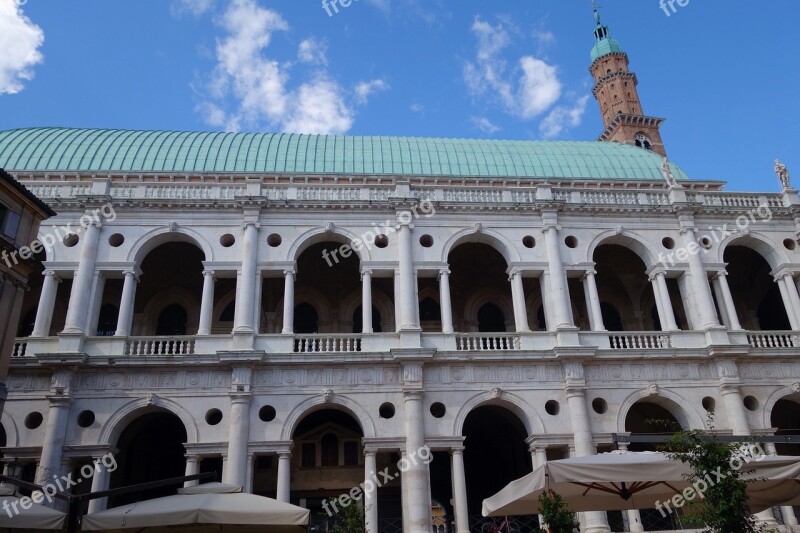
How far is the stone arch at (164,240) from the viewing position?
2478 cm

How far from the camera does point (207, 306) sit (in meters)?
24.0

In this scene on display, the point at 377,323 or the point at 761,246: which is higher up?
the point at 761,246

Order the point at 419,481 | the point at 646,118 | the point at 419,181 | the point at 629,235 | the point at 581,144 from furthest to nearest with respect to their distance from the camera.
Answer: the point at 646,118 → the point at 581,144 → the point at 419,181 → the point at 629,235 → the point at 419,481

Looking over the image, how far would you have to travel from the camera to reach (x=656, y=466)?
11.2 metres

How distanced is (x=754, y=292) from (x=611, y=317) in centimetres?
709

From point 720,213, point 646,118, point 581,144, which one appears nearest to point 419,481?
point 720,213

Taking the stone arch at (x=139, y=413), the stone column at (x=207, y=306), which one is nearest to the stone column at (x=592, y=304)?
the stone column at (x=207, y=306)

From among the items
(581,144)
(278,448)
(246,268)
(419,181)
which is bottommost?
(278,448)

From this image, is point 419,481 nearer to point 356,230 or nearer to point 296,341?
point 296,341

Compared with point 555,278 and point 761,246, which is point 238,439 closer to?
point 555,278

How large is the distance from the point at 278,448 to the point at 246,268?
682 centimetres

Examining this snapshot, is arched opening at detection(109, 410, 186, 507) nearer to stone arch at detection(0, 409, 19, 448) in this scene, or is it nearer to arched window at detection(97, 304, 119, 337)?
stone arch at detection(0, 409, 19, 448)

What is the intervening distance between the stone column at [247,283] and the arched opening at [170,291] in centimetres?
375

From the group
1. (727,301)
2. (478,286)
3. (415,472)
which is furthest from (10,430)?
(727,301)
